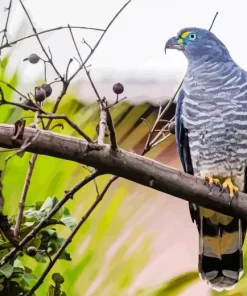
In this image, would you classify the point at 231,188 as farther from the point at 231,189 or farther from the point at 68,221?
the point at 68,221

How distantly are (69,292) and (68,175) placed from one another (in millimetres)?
273

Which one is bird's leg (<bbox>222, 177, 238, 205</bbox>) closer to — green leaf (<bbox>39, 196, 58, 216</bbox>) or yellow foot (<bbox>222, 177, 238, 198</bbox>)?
yellow foot (<bbox>222, 177, 238, 198</bbox>)

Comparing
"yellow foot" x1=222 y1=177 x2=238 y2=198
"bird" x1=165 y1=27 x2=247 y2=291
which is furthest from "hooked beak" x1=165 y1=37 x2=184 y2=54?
"yellow foot" x1=222 y1=177 x2=238 y2=198

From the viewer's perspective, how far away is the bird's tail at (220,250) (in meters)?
1.16

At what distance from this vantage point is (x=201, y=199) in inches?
37.3

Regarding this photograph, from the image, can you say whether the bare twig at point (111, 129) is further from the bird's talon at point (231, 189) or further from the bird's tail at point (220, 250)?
the bird's tail at point (220, 250)

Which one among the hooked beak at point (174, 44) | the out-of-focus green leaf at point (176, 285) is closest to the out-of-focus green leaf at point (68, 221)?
the out-of-focus green leaf at point (176, 285)

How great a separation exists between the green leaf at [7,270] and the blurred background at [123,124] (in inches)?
12.8

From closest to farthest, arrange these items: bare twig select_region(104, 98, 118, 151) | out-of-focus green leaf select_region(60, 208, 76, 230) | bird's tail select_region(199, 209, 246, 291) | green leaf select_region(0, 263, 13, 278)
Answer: bare twig select_region(104, 98, 118, 151) < green leaf select_region(0, 263, 13, 278) < out-of-focus green leaf select_region(60, 208, 76, 230) < bird's tail select_region(199, 209, 246, 291)

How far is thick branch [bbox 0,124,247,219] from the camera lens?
2.78ft

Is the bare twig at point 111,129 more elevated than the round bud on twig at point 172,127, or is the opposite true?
the bare twig at point 111,129

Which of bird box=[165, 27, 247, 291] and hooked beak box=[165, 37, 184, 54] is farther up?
hooked beak box=[165, 37, 184, 54]

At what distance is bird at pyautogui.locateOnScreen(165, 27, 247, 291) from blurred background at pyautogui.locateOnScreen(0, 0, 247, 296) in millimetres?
85

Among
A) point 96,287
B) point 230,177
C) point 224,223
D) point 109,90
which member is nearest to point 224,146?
point 230,177
